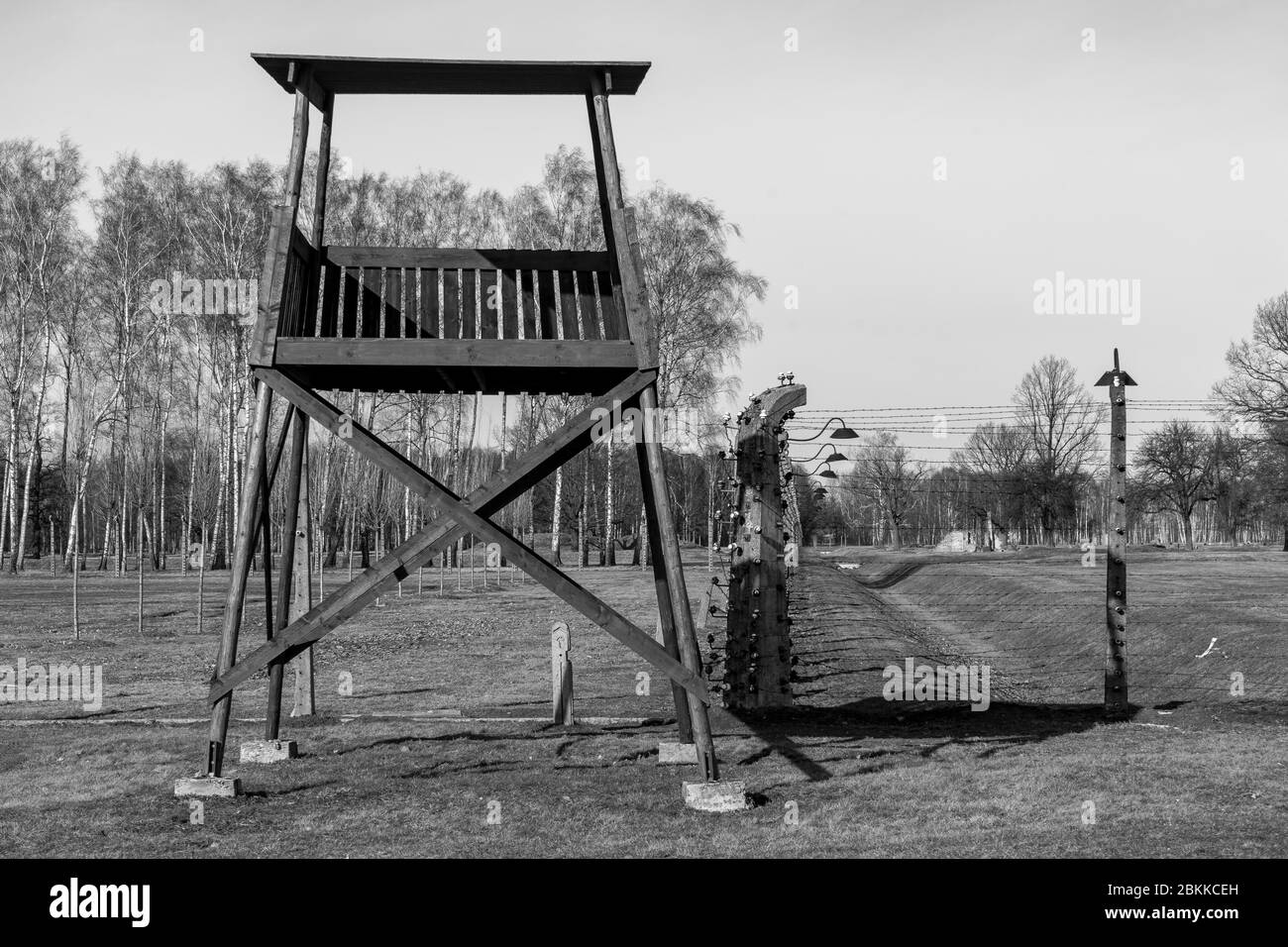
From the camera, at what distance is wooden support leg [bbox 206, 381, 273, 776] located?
8406 millimetres

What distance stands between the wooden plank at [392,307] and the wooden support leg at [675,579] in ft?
7.13

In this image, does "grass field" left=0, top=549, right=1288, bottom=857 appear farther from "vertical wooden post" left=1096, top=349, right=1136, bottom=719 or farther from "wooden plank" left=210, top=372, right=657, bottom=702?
"wooden plank" left=210, top=372, right=657, bottom=702

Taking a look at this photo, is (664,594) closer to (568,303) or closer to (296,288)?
(568,303)

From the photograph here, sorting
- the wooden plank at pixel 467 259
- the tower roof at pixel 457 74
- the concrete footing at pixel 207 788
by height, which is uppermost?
the tower roof at pixel 457 74

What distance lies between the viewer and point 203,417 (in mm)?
42719

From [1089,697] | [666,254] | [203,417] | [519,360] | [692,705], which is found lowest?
[1089,697]

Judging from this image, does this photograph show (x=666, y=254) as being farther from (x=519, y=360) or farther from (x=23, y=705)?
(x=519, y=360)

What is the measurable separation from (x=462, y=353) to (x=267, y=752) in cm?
388

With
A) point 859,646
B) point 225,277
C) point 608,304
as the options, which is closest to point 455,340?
point 608,304

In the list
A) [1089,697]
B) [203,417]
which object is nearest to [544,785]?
[1089,697]

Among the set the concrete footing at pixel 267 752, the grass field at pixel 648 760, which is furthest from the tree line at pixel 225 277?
the concrete footing at pixel 267 752

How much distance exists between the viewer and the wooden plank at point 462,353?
8398 millimetres

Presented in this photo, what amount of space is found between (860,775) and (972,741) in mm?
2023

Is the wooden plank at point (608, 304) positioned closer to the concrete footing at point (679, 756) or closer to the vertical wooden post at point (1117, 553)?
the concrete footing at point (679, 756)
